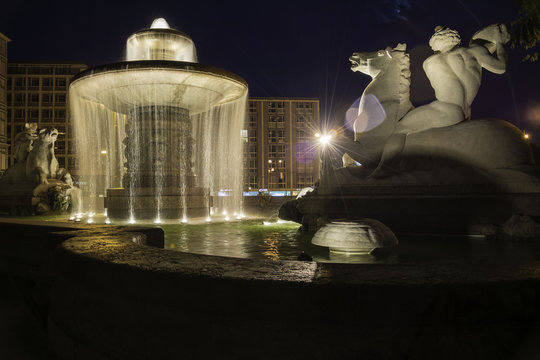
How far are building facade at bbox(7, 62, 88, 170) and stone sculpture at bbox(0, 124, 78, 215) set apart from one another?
195ft

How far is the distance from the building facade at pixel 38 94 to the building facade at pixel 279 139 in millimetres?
34238

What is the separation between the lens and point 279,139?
82688 mm

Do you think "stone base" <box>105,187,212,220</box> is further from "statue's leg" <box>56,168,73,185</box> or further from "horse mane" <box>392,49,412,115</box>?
"horse mane" <box>392,49,412,115</box>

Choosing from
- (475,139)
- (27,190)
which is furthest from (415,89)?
(27,190)

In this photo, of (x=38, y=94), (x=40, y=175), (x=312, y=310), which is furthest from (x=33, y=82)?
(x=312, y=310)

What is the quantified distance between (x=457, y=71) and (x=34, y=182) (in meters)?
13.3

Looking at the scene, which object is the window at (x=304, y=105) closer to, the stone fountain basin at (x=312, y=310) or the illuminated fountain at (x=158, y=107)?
the illuminated fountain at (x=158, y=107)

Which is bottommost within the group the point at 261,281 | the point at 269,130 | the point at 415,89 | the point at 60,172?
the point at 261,281

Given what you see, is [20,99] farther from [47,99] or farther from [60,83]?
[60,83]

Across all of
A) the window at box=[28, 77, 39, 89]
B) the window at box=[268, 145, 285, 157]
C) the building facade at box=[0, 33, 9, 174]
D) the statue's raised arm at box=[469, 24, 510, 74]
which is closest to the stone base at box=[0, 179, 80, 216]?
the statue's raised arm at box=[469, 24, 510, 74]

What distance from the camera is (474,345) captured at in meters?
1.79

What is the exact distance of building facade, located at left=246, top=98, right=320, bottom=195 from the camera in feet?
267

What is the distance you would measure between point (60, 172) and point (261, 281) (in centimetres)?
1565

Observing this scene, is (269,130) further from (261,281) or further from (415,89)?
(261,281)
